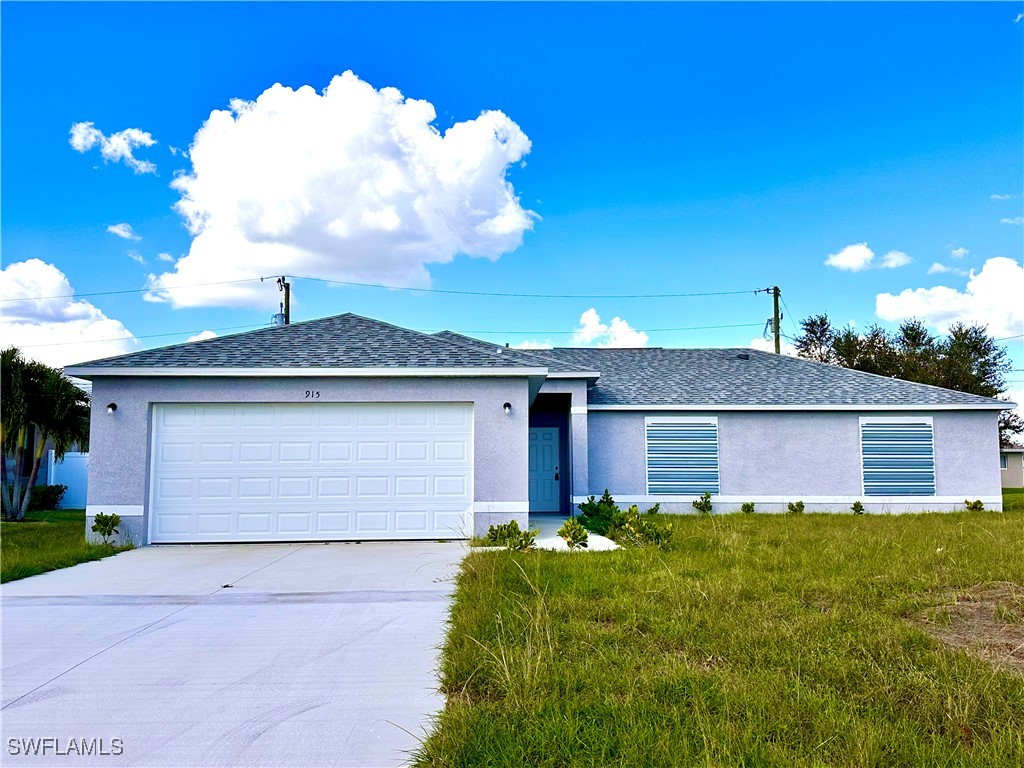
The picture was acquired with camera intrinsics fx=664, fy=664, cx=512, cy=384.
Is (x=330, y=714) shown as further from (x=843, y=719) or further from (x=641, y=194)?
(x=641, y=194)

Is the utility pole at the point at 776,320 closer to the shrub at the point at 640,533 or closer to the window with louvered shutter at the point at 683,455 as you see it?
the window with louvered shutter at the point at 683,455

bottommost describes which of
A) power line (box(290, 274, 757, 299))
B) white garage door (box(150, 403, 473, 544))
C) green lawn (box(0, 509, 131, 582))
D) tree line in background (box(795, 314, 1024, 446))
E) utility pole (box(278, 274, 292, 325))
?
green lawn (box(0, 509, 131, 582))

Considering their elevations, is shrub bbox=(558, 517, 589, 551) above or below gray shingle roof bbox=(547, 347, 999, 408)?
below

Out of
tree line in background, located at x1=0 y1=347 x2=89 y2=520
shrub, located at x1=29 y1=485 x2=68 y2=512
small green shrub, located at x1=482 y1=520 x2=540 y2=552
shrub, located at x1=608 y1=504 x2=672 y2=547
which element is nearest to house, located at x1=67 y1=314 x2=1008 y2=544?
small green shrub, located at x1=482 y1=520 x2=540 y2=552

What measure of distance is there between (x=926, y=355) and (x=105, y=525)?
3486cm

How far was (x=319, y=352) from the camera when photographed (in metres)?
11.9

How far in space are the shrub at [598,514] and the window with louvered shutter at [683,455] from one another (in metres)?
1.91

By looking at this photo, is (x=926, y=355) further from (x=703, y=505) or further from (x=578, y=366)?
(x=578, y=366)

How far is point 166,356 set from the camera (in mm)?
11562

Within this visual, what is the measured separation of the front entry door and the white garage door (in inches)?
236

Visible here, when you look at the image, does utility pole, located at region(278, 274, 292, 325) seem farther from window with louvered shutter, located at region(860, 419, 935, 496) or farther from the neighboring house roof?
window with louvered shutter, located at region(860, 419, 935, 496)

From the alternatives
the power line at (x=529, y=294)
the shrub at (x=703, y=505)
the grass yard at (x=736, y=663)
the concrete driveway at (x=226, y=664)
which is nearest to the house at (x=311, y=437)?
the concrete driveway at (x=226, y=664)

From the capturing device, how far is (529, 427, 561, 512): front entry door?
17.2m

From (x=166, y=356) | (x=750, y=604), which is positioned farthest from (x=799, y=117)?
(x=166, y=356)
